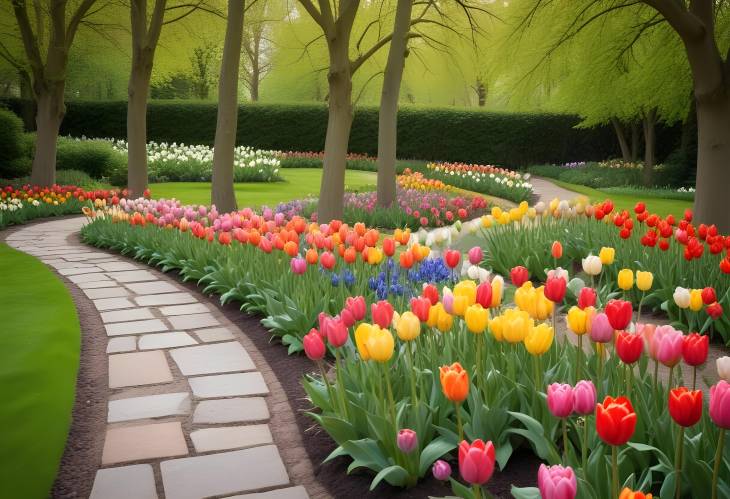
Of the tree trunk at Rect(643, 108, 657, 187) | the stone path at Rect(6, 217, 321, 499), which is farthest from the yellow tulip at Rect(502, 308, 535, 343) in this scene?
the tree trunk at Rect(643, 108, 657, 187)

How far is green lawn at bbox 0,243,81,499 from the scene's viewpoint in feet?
9.75

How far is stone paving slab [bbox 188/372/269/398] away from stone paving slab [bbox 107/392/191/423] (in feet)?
0.37

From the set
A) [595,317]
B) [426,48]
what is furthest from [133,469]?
[426,48]

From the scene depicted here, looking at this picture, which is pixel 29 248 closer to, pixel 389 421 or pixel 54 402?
pixel 54 402

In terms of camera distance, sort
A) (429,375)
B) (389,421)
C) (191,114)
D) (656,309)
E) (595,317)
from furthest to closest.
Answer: (191,114) → (656,309) → (429,375) → (389,421) → (595,317)

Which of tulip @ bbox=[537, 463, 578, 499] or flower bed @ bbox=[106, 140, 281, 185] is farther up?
flower bed @ bbox=[106, 140, 281, 185]

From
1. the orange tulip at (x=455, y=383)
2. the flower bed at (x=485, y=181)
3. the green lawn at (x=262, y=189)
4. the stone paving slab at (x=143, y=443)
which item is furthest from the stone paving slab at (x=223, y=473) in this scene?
the flower bed at (x=485, y=181)

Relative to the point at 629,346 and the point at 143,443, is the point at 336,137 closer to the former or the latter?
the point at 143,443

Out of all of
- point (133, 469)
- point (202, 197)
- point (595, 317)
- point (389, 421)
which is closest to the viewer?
point (595, 317)

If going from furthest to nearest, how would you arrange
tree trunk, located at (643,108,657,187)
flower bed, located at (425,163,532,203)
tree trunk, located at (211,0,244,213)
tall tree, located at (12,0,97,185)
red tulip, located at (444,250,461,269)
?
tree trunk, located at (643,108,657,187)
flower bed, located at (425,163,532,203)
tall tree, located at (12,0,97,185)
tree trunk, located at (211,0,244,213)
red tulip, located at (444,250,461,269)

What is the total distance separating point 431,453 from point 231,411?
1.33 metres

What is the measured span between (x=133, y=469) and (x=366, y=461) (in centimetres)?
106

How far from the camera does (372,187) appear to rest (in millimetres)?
16312

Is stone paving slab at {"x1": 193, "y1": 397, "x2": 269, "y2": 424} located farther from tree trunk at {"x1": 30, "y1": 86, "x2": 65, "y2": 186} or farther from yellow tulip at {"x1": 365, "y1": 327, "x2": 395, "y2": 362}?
tree trunk at {"x1": 30, "y1": 86, "x2": 65, "y2": 186}
